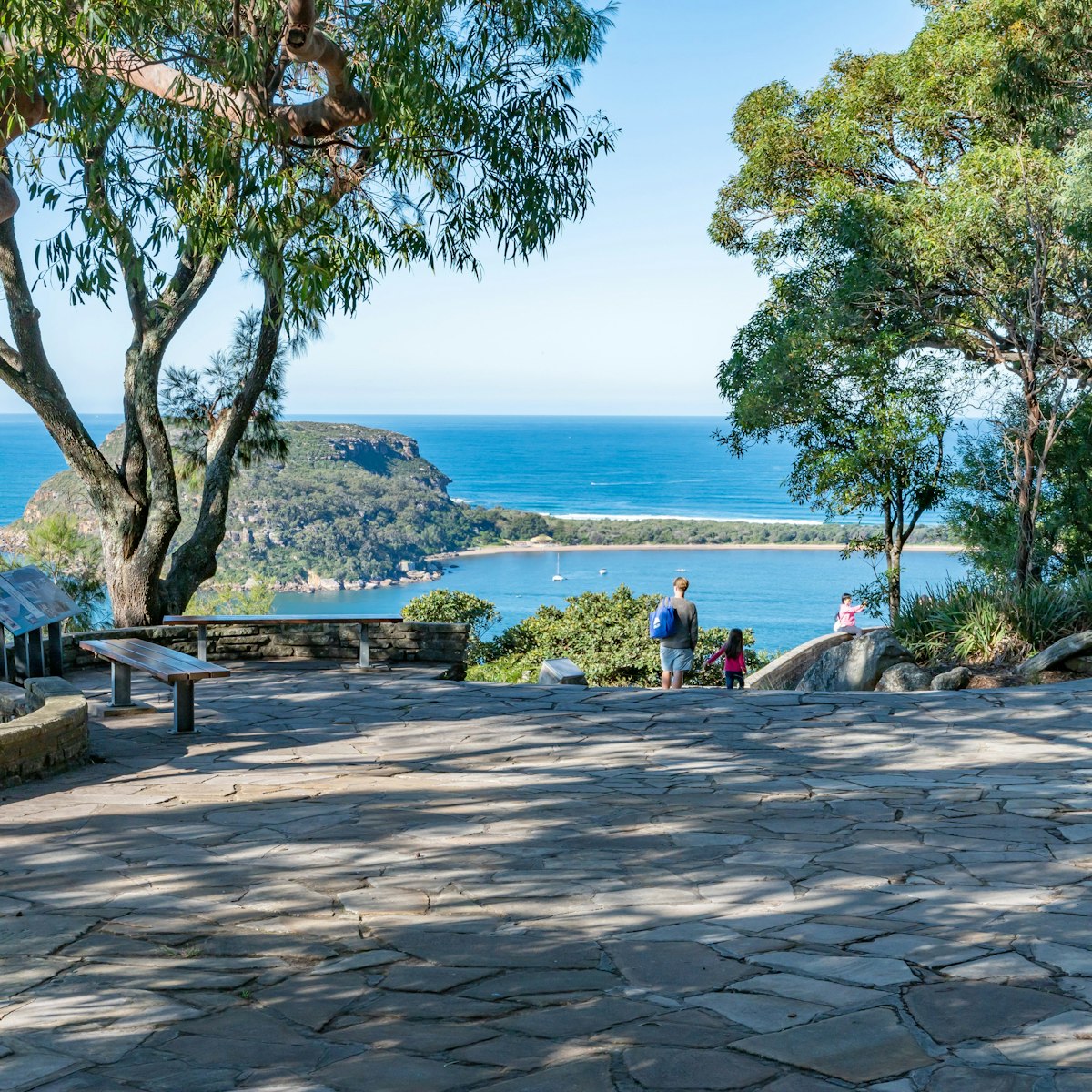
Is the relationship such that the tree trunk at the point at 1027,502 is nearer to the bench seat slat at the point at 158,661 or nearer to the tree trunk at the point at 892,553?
the tree trunk at the point at 892,553

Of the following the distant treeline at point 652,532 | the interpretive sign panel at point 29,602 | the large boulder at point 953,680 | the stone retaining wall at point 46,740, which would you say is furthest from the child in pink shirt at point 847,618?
the distant treeline at point 652,532

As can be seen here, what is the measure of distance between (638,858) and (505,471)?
164 metres

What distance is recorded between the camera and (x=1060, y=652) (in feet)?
33.6

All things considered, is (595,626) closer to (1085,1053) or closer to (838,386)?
(838,386)

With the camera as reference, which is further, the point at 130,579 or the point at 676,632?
the point at 130,579

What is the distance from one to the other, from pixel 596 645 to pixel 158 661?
13837 millimetres

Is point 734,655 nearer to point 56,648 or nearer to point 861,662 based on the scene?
point 861,662

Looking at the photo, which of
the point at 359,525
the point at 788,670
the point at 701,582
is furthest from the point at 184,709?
the point at 701,582

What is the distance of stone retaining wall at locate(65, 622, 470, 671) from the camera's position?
11617mm

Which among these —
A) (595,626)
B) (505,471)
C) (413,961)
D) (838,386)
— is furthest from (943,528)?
(505,471)

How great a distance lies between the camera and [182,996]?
11.7 ft

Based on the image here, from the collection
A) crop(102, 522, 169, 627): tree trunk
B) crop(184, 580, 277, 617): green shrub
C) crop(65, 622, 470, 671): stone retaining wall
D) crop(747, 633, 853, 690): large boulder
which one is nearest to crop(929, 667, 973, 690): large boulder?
crop(747, 633, 853, 690): large boulder

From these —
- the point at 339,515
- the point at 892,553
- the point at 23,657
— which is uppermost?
the point at 339,515

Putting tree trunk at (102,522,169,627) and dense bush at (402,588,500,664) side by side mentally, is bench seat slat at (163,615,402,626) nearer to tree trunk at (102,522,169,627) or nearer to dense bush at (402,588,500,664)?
tree trunk at (102,522,169,627)
